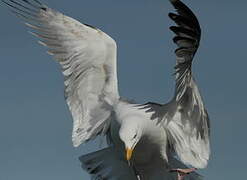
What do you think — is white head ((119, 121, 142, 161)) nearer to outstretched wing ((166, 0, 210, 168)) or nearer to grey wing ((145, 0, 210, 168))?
grey wing ((145, 0, 210, 168))

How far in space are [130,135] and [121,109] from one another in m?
1.00

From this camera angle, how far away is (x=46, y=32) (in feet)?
58.4

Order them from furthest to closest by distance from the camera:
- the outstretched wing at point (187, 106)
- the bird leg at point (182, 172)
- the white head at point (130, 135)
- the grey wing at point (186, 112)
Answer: the bird leg at point (182, 172) → the white head at point (130, 135) → the grey wing at point (186, 112) → the outstretched wing at point (187, 106)

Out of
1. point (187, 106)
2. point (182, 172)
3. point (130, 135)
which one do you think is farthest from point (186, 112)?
point (130, 135)

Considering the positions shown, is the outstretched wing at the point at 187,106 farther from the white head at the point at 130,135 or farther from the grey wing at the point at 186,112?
the white head at the point at 130,135

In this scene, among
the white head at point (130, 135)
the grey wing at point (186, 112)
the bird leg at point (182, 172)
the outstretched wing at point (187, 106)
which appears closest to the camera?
the outstretched wing at point (187, 106)

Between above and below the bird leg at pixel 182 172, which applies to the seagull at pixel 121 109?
above

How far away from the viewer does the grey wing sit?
14828 millimetres

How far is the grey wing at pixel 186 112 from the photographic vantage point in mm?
14828

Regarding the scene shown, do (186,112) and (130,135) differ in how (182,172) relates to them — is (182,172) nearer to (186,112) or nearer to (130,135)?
(186,112)

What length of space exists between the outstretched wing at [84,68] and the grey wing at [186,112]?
125cm

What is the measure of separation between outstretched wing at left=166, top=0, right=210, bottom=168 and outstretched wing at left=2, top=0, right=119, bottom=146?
135 cm

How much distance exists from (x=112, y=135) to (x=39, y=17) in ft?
10.0

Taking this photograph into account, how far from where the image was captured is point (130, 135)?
1516cm
